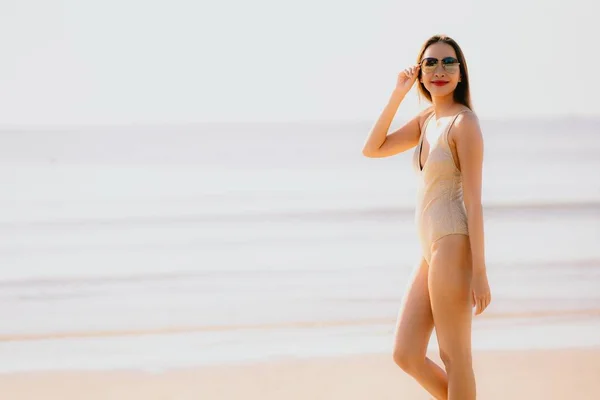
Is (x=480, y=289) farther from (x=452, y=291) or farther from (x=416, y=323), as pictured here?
(x=416, y=323)

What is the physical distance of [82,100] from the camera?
47438 mm

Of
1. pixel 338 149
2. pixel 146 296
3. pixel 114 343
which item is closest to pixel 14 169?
pixel 338 149

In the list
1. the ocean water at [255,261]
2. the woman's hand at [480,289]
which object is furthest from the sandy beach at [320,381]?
the woman's hand at [480,289]

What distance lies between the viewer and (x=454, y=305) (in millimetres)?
3709

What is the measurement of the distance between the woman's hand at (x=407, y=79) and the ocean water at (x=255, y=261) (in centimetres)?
260

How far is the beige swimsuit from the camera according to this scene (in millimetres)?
3721

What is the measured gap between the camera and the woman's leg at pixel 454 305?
3691 mm

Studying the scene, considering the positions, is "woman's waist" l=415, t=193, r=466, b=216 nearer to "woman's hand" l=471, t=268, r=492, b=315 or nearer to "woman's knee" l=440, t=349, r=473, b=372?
"woman's hand" l=471, t=268, r=492, b=315

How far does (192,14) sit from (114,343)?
45.9 meters

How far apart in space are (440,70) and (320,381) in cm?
240

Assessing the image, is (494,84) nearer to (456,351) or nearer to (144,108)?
(144,108)

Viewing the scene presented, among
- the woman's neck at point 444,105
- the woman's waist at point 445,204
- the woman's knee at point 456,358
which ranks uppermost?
the woman's neck at point 444,105

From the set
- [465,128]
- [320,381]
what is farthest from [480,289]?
[320,381]

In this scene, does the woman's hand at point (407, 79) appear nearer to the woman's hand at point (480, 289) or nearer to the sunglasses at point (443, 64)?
the sunglasses at point (443, 64)
